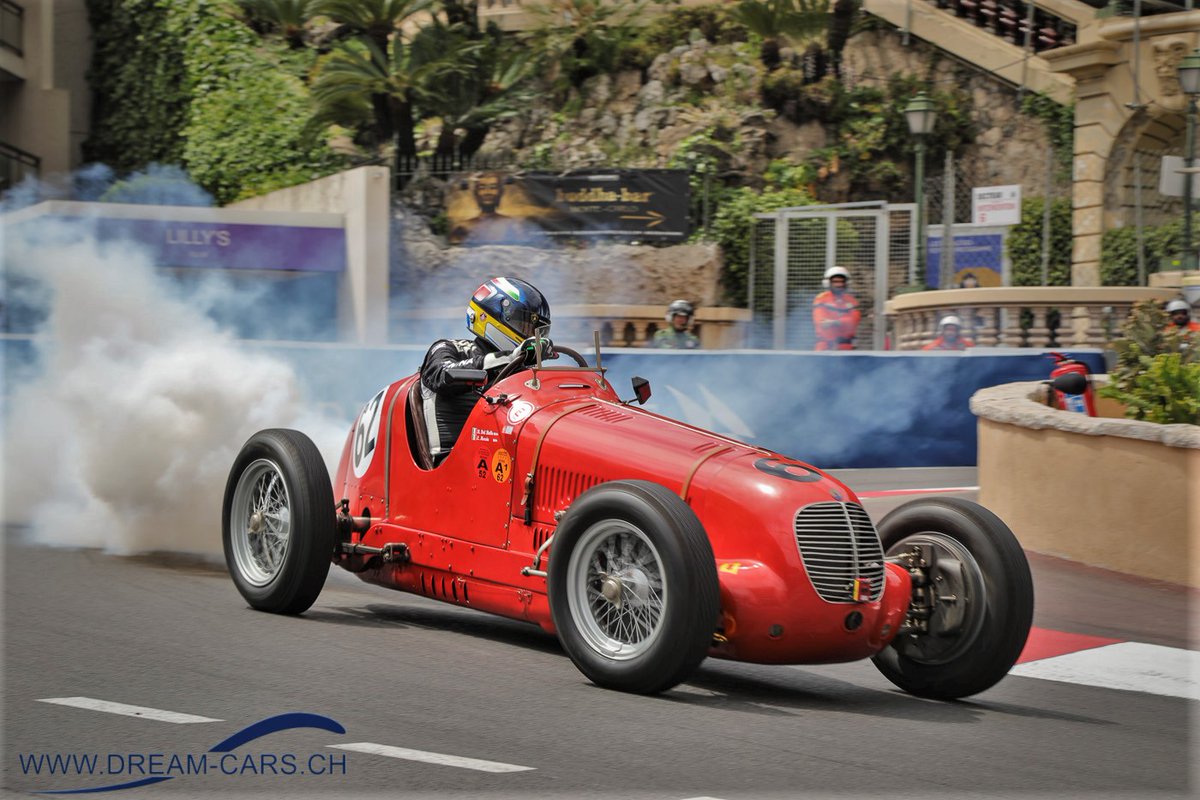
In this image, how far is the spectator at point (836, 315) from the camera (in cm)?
1816

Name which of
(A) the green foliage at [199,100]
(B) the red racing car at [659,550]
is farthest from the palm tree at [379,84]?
(B) the red racing car at [659,550]

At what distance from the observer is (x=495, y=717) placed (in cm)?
574

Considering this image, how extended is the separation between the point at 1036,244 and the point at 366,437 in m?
22.4

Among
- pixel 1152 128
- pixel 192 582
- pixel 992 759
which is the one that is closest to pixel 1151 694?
pixel 992 759

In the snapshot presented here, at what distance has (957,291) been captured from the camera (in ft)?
65.6

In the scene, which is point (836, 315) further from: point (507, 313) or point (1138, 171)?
point (1138, 171)

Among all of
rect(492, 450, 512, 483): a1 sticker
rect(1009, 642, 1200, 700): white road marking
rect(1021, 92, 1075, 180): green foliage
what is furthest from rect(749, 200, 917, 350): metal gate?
rect(492, 450, 512, 483): a1 sticker

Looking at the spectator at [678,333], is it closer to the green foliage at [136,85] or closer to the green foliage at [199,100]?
the green foliage at [199,100]

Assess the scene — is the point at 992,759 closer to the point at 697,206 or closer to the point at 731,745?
the point at 731,745

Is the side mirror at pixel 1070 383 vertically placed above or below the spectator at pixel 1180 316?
below

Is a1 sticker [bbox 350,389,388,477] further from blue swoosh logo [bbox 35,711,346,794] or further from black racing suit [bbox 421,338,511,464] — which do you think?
blue swoosh logo [bbox 35,711,346,794]

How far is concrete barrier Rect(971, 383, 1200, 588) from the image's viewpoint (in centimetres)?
1077

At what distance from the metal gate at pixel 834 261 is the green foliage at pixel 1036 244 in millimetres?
4765

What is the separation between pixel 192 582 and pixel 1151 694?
536 centimetres
